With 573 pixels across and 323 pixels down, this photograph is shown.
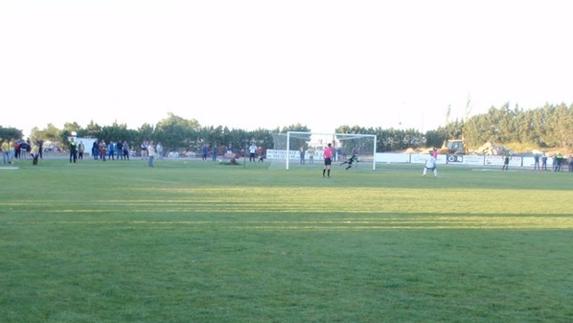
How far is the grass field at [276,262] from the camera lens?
20.5ft

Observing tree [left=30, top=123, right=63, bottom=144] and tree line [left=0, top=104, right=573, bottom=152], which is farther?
tree [left=30, top=123, right=63, bottom=144]

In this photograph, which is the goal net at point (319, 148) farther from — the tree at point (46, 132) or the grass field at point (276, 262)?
the tree at point (46, 132)

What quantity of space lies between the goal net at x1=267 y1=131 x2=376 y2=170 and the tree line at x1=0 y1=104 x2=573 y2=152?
20.5m

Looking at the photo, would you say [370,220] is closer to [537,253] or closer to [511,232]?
[511,232]

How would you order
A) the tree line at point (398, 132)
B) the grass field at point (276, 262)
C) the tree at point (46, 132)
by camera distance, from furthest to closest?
the tree at point (46, 132) → the tree line at point (398, 132) → the grass field at point (276, 262)

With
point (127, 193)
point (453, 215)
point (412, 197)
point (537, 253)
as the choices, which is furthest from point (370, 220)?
point (127, 193)

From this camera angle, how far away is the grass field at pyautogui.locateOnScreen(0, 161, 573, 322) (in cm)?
625

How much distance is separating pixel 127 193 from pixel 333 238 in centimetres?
961

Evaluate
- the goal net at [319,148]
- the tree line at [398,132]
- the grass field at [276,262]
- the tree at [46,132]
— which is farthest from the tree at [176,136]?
the grass field at [276,262]

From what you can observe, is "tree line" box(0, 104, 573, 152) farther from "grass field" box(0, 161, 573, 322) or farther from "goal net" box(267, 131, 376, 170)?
"grass field" box(0, 161, 573, 322)

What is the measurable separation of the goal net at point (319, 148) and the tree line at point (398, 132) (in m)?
20.5

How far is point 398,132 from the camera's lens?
79.7 metres

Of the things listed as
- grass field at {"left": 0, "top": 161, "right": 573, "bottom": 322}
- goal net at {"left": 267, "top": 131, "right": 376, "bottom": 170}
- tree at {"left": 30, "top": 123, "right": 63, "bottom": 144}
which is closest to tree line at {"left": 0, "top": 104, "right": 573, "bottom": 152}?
tree at {"left": 30, "top": 123, "right": 63, "bottom": 144}

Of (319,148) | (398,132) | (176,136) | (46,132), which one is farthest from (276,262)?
(46,132)
